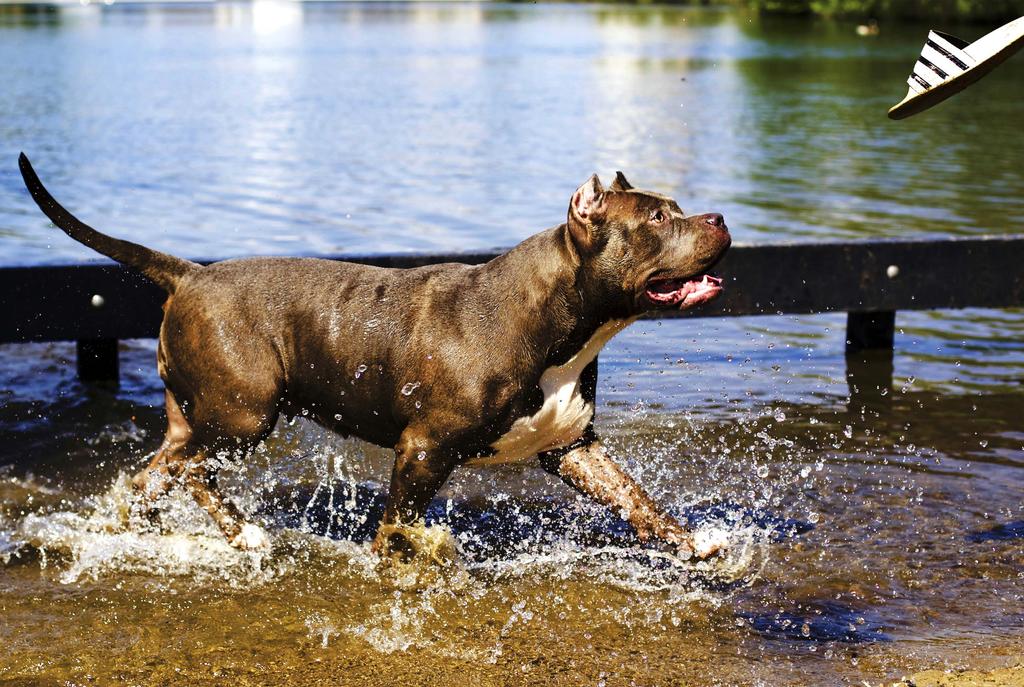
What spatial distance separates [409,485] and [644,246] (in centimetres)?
→ 140

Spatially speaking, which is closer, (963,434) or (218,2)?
(963,434)

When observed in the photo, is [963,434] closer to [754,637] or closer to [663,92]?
[754,637]

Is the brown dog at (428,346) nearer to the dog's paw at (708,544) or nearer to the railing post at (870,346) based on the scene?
the dog's paw at (708,544)

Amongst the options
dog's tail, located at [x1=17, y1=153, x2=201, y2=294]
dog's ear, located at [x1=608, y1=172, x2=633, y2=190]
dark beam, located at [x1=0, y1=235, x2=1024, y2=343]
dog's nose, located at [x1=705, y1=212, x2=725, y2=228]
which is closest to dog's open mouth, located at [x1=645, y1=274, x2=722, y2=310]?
dog's nose, located at [x1=705, y1=212, x2=725, y2=228]

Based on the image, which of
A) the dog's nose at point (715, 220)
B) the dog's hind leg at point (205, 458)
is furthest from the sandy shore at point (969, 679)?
the dog's hind leg at point (205, 458)

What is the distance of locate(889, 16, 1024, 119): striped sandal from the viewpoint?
4.66 m

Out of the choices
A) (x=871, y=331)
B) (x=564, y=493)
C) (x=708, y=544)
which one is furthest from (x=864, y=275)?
(x=708, y=544)

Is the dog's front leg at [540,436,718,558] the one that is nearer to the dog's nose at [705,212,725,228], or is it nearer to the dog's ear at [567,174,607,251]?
the dog's ear at [567,174,607,251]

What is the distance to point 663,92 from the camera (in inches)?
1287

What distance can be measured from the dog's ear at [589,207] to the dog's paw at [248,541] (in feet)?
6.97

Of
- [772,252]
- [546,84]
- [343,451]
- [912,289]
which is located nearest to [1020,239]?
[912,289]

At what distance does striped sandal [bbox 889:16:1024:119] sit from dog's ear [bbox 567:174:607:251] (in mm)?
1128

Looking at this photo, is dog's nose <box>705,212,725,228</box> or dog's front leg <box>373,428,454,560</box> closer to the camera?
dog's nose <box>705,212,725,228</box>

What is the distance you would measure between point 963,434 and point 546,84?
28148 millimetres
